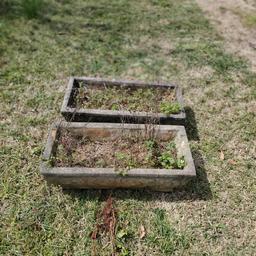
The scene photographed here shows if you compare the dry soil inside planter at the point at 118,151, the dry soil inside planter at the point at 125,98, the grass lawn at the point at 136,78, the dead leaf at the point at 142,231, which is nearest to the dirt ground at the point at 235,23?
the grass lawn at the point at 136,78

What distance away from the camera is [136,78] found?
16.7 ft

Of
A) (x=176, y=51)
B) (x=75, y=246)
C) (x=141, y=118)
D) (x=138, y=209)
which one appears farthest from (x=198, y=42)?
(x=75, y=246)

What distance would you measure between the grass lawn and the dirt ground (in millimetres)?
229

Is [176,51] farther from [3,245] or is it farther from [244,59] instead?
[3,245]

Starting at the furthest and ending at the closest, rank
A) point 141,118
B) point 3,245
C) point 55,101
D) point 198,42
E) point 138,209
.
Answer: point 198,42
point 55,101
point 141,118
point 138,209
point 3,245

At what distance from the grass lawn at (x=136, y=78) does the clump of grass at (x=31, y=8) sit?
8 cm

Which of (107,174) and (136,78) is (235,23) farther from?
(107,174)

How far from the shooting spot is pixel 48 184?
3.54 metres

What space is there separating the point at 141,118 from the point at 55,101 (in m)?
1.37

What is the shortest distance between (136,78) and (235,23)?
2714mm

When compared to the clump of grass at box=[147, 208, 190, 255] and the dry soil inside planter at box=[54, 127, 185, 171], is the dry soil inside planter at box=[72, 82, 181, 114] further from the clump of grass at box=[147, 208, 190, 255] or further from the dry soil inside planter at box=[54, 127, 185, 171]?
the clump of grass at box=[147, 208, 190, 255]

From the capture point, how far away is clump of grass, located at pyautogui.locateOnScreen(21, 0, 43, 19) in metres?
6.28

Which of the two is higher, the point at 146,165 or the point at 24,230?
the point at 146,165

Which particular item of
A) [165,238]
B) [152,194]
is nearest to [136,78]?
[152,194]
